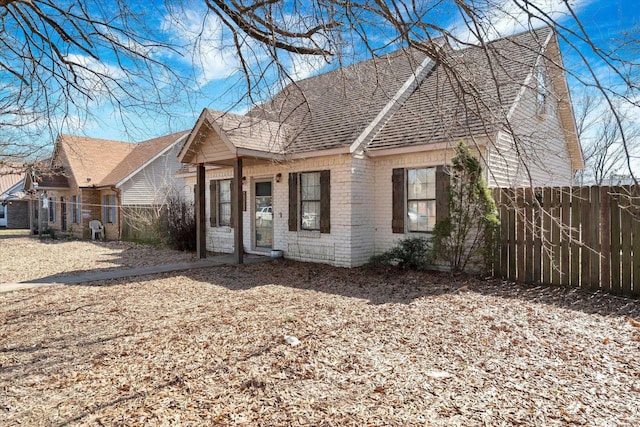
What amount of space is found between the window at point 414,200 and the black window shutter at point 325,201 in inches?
62.9

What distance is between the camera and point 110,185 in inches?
778

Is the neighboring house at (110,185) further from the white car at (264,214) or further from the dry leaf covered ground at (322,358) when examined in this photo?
the dry leaf covered ground at (322,358)

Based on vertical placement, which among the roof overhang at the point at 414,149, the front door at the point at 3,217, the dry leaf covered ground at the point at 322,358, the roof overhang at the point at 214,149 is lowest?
the dry leaf covered ground at the point at 322,358

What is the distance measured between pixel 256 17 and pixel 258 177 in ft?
25.8

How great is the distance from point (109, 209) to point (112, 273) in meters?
13.5

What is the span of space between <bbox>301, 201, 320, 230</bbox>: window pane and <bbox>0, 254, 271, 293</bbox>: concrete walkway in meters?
1.46

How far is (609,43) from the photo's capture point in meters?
3.50

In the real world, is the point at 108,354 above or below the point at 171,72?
below

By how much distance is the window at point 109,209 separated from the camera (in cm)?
2055

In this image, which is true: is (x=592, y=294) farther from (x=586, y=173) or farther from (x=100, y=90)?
(x=586, y=173)

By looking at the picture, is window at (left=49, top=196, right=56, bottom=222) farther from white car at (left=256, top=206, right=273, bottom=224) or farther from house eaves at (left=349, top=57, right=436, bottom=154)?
house eaves at (left=349, top=57, right=436, bottom=154)

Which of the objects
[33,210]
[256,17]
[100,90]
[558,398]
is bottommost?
[558,398]

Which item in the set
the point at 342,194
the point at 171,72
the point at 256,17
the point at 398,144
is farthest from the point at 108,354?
the point at 398,144

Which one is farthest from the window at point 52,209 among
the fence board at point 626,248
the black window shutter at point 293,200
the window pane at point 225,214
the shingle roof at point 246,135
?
the fence board at point 626,248
